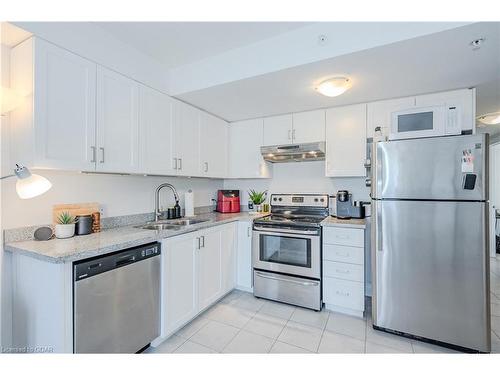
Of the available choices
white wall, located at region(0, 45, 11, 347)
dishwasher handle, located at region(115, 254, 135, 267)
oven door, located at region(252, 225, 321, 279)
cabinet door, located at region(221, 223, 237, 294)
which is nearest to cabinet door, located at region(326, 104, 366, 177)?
oven door, located at region(252, 225, 321, 279)

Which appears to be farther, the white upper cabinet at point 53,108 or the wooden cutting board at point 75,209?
the wooden cutting board at point 75,209

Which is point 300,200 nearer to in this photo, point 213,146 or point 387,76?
point 213,146

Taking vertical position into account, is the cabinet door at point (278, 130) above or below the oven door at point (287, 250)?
above

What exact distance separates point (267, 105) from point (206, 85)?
77cm

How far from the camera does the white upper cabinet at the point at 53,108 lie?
4.64 feet

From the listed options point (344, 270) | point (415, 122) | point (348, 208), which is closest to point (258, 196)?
point (348, 208)

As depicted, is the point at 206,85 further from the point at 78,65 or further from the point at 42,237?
the point at 42,237

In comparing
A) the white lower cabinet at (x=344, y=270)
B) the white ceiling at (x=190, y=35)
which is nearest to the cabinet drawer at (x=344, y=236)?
the white lower cabinet at (x=344, y=270)

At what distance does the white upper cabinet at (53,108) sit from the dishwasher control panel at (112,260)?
25.3 inches

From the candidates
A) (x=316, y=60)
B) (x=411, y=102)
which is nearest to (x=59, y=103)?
(x=316, y=60)

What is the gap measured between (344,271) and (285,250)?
609 millimetres

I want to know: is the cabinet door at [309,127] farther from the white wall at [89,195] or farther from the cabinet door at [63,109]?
the cabinet door at [63,109]

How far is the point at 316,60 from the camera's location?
170 cm

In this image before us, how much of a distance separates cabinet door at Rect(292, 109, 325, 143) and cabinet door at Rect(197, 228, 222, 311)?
146 cm
